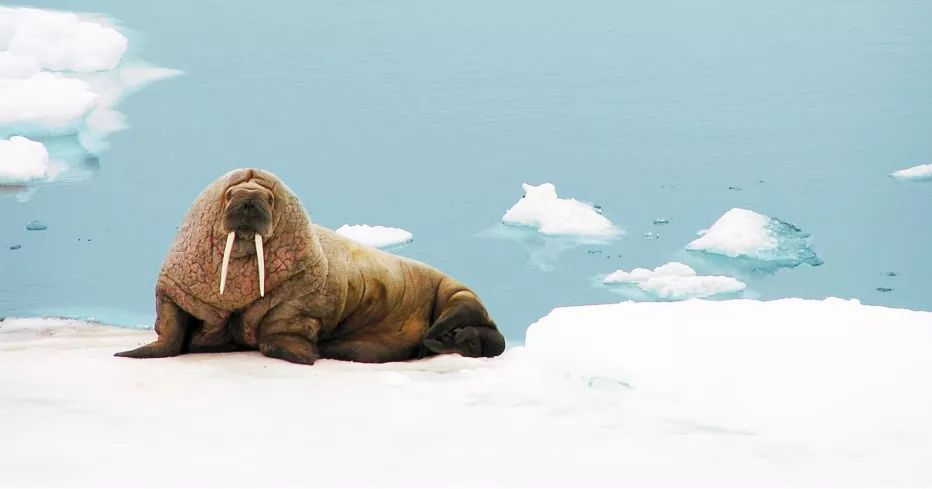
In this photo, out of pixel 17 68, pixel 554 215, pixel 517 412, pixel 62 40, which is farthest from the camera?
pixel 62 40

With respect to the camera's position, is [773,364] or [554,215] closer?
[773,364]

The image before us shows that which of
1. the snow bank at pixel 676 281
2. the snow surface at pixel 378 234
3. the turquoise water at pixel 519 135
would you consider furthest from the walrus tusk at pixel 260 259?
the snow bank at pixel 676 281

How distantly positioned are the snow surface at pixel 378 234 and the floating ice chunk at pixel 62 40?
1915 millimetres

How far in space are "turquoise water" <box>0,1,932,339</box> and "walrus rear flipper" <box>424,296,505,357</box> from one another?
1938mm

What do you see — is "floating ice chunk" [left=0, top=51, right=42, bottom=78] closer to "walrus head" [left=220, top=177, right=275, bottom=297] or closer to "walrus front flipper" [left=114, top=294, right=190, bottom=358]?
"walrus front flipper" [left=114, top=294, right=190, bottom=358]

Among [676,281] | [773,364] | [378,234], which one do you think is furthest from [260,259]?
[676,281]

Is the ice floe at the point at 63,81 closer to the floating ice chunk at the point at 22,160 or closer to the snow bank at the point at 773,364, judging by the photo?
the floating ice chunk at the point at 22,160

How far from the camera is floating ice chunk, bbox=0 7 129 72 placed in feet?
29.4

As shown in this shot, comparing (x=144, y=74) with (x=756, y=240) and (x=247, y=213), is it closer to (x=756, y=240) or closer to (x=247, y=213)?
(x=247, y=213)

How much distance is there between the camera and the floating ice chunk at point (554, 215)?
8773 mm

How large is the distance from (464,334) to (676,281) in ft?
8.74

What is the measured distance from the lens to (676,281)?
8.73 metres

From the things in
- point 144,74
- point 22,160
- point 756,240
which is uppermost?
point 144,74

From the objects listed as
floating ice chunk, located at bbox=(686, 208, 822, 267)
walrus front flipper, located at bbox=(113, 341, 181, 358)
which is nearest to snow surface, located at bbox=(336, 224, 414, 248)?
floating ice chunk, located at bbox=(686, 208, 822, 267)
